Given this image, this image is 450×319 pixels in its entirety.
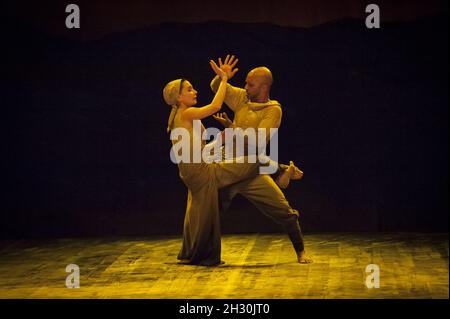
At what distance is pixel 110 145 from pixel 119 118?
0.85 feet

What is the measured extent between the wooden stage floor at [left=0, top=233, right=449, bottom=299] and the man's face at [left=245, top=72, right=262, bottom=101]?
1.30 meters

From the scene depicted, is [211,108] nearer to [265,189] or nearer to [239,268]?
[265,189]

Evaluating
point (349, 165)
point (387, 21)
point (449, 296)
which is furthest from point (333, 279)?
point (387, 21)

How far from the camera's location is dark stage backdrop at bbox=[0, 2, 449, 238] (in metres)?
8.93

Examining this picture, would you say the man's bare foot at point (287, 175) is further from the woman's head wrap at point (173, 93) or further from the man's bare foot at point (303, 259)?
the woman's head wrap at point (173, 93)

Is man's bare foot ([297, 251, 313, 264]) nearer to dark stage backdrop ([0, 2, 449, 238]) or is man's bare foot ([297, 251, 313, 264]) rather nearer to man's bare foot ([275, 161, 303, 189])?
man's bare foot ([275, 161, 303, 189])

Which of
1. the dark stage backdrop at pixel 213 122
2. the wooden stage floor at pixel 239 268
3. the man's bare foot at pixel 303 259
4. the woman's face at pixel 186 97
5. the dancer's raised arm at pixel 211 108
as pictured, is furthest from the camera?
the dark stage backdrop at pixel 213 122

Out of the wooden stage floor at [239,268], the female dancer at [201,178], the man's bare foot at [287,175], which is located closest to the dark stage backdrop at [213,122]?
the wooden stage floor at [239,268]

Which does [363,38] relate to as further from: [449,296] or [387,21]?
[449,296]

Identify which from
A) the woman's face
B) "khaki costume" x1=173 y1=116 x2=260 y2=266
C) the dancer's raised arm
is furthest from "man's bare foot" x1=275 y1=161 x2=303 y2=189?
the woman's face

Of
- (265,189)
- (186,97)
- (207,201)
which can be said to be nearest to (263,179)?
(265,189)

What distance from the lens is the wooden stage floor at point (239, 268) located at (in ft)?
22.1

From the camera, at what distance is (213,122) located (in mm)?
9102

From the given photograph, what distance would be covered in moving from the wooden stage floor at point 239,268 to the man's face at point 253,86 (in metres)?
1.30
